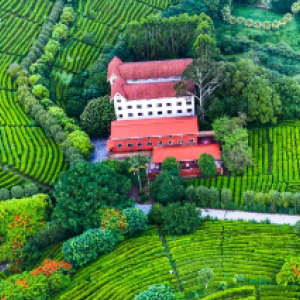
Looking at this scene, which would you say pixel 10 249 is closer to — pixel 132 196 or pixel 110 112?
pixel 132 196

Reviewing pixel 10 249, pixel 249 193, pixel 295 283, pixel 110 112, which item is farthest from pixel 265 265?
pixel 110 112

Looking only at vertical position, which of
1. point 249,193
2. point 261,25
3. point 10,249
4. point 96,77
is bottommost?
point 10,249

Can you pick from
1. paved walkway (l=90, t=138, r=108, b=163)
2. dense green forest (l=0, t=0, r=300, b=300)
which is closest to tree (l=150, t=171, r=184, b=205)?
dense green forest (l=0, t=0, r=300, b=300)

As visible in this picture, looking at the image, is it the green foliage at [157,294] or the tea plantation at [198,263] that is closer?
the green foliage at [157,294]

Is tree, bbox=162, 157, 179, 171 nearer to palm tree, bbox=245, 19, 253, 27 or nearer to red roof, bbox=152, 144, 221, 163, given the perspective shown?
red roof, bbox=152, 144, 221, 163

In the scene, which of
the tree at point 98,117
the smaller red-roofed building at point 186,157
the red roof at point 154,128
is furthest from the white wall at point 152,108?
the smaller red-roofed building at point 186,157

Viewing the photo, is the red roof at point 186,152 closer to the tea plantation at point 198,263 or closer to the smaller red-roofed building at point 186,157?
the smaller red-roofed building at point 186,157

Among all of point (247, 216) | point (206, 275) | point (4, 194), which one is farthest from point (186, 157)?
point (4, 194)
